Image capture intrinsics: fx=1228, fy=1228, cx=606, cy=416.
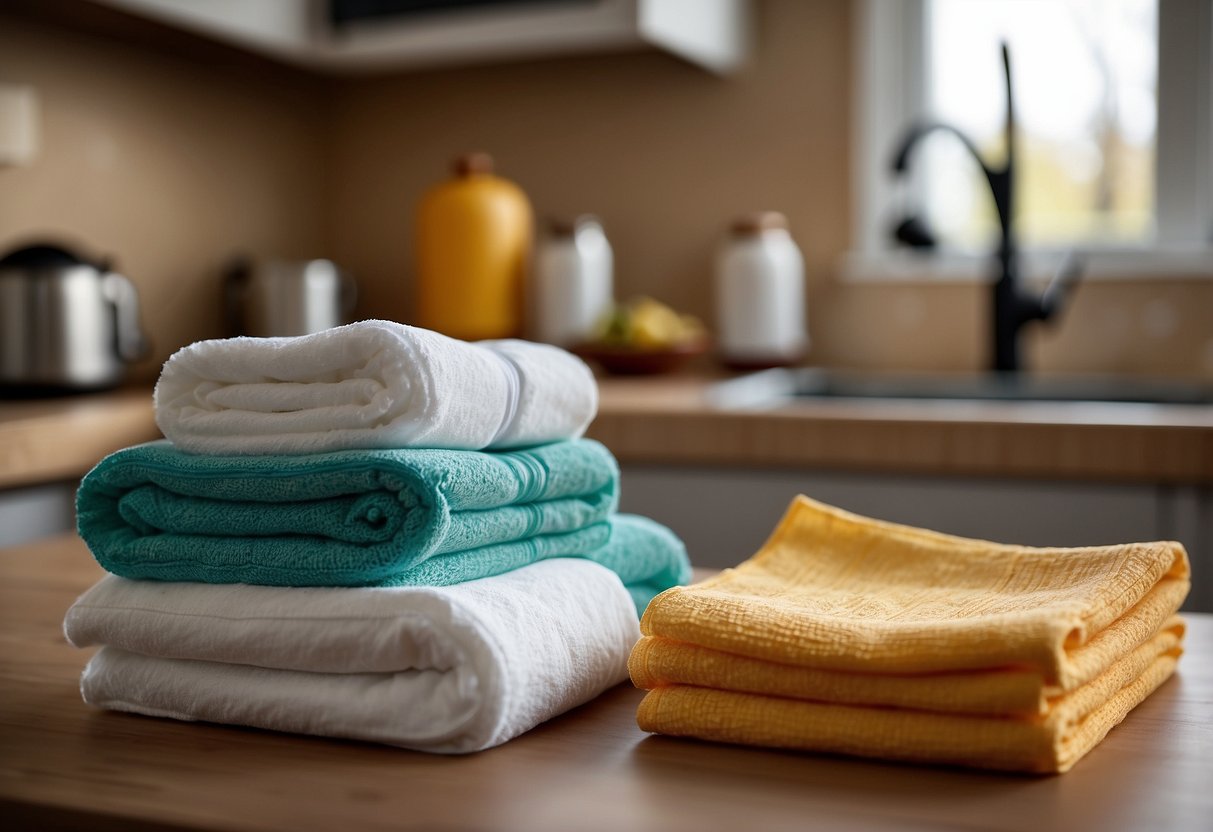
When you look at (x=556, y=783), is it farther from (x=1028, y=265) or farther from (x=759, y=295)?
(x=1028, y=265)

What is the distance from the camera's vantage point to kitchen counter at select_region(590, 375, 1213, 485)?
1.51 meters

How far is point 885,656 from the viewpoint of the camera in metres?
0.52

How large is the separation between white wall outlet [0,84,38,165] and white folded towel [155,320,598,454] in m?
1.68

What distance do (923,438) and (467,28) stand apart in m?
1.20

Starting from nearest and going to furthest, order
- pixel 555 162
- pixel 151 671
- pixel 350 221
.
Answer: pixel 151 671
pixel 555 162
pixel 350 221

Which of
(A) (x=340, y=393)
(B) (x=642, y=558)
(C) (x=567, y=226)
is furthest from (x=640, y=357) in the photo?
(A) (x=340, y=393)

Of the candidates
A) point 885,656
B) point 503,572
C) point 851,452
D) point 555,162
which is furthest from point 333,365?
point 555,162

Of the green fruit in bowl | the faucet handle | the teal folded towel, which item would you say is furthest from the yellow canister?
the teal folded towel

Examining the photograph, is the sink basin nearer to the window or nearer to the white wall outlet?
the window

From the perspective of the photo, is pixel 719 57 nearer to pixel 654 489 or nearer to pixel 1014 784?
pixel 654 489

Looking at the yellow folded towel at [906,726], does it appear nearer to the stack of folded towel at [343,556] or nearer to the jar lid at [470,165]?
the stack of folded towel at [343,556]

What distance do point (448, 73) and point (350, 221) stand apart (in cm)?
42

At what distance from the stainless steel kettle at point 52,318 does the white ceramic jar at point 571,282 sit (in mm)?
818

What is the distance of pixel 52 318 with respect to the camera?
6.18 feet
